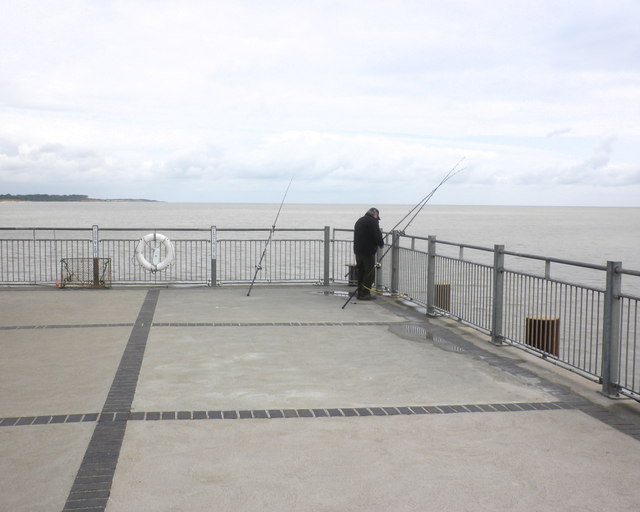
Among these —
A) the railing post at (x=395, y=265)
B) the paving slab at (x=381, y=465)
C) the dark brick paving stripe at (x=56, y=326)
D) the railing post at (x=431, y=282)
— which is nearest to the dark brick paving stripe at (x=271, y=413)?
the paving slab at (x=381, y=465)

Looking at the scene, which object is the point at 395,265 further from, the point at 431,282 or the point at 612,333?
the point at 612,333

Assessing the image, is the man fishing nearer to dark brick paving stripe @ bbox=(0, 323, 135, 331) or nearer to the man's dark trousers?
the man's dark trousers

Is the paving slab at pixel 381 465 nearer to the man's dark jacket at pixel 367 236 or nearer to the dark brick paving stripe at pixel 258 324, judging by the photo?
the dark brick paving stripe at pixel 258 324

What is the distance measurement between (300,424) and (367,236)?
25.5 feet

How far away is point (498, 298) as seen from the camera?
9.12 m

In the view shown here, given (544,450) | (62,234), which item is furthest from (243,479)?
(62,234)

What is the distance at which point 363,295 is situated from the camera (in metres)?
13.2

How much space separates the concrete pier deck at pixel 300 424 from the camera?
14.5ft

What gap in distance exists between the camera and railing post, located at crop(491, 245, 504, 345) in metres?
9.07

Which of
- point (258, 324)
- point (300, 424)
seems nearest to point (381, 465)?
point (300, 424)

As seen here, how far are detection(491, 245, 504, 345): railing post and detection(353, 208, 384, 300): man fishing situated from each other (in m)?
4.02

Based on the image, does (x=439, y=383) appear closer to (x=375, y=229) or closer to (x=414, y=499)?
(x=414, y=499)

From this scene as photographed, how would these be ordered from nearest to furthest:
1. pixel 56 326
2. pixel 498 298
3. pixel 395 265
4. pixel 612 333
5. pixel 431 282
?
pixel 612 333 → pixel 498 298 → pixel 56 326 → pixel 431 282 → pixel 395 265

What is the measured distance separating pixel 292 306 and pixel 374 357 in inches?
166
